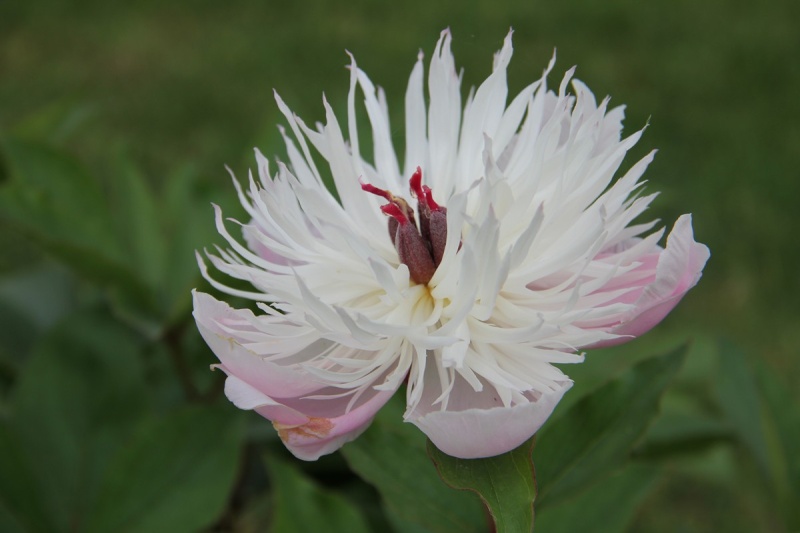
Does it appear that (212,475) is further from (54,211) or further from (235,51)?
(235,51)

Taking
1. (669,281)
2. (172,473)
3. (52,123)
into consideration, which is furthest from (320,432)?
(52,123)

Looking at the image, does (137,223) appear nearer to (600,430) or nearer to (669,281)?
(600,430)

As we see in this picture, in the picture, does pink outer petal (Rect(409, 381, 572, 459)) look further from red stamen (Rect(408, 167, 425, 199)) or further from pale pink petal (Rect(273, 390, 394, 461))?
red stamen (Rect(408, 167, 425, 199))

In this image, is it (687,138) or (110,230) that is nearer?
(110,230)

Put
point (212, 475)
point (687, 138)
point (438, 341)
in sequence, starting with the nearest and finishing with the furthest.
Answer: point (438, 341)
point (212, 475)
point (687, 138)

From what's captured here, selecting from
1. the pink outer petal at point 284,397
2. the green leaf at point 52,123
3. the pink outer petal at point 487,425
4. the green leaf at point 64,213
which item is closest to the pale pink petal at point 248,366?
the pink outer petal at point 284,397

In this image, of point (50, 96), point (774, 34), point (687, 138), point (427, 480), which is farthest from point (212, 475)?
point (774, 34)
